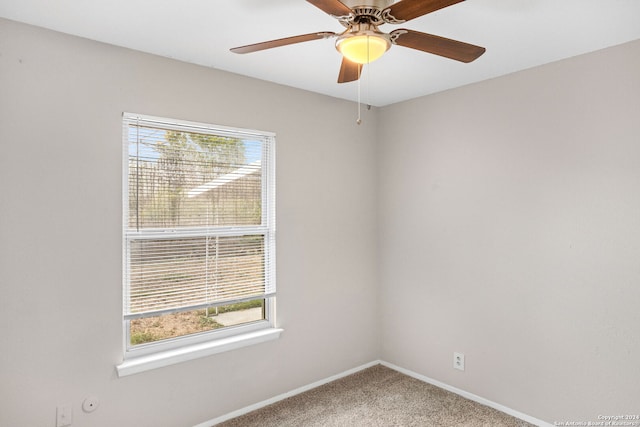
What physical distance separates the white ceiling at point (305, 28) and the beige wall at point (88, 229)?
16 centimetres

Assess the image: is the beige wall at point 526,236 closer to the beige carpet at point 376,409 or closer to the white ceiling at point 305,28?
the beige carpet at point 376,409

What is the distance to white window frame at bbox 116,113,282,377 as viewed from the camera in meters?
2.36

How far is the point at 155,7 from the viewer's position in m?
1.86

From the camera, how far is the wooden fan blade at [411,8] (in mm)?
1353

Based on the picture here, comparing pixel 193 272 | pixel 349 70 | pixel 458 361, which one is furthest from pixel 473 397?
pixel 349 70

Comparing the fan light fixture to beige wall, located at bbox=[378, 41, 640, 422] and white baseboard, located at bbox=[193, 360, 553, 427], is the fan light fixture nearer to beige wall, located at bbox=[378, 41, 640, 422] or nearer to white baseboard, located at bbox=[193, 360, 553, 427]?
beige wall, located at bbox=[378, 41, 640, 422]

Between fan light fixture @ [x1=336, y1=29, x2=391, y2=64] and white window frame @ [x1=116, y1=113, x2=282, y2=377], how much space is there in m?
1.34

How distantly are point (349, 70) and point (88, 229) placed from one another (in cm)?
166

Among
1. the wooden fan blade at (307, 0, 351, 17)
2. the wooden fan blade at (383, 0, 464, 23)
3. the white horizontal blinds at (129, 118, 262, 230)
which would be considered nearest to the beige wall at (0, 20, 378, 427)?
the white horizontal blinds at (129, 118, 262, 230)

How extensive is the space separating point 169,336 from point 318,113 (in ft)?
6.59

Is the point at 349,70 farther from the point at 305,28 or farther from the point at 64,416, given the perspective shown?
the point at 64,416

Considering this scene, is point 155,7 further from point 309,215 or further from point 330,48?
point 309,215

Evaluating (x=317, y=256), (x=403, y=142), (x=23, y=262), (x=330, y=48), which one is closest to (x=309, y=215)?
(x=317, y=256)

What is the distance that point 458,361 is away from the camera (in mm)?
3100
